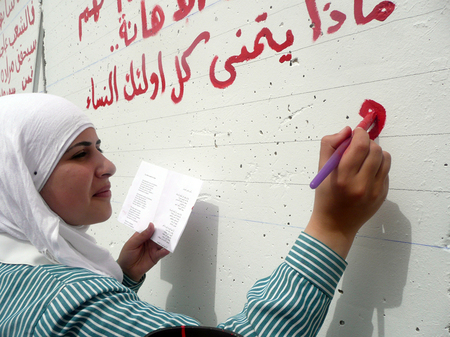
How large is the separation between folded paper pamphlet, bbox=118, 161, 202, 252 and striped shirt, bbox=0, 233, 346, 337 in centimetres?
21

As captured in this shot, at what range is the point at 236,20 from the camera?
0.69 metres

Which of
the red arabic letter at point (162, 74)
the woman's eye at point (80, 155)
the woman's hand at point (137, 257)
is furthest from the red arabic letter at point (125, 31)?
the woman's hand at point (137, 257)

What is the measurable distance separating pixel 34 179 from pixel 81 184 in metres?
0.08

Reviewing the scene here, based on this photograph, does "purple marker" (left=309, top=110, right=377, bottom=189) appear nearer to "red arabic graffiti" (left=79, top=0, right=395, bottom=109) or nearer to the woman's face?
"red arabic graffiti" (left=79, top=0, right=395, bottom=109)

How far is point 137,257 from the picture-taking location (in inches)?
33.2

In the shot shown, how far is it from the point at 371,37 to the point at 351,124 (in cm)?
13

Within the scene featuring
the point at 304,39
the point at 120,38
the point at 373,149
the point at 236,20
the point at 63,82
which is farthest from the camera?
the point at 63,82

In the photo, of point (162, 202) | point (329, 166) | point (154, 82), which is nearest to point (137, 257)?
point (162, 202)

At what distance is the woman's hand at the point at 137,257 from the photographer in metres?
0.83

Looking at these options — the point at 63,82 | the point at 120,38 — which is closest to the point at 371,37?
the point at 120,38

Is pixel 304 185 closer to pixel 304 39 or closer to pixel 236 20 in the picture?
pixel 304 39

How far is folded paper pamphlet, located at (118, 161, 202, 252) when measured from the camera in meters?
Answer: 0.73

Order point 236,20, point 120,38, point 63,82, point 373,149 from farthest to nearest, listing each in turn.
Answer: point 63,82 → point 120,38 → point 236,20 → point 373,149

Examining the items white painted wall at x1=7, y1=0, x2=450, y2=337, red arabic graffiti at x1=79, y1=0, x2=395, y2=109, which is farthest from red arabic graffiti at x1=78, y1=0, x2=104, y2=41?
white painted wall at x1=7, y1=0, x2=450, y2=337
